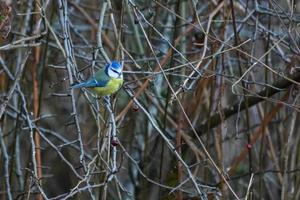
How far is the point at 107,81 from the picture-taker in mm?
2648

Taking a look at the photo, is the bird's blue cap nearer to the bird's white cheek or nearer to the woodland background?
the bird's white cheek

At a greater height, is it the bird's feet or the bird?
the bird

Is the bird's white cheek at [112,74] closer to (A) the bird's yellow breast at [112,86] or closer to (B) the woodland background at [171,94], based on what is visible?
(A) the bird's yellow breast at [112,86]

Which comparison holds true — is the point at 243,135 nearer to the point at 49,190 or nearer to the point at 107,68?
the point at 49,190

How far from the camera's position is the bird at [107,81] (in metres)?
2.60

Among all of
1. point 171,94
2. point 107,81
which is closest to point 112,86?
point 107,81

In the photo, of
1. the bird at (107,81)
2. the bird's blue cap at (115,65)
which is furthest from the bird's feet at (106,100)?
the bird's blue cap at (115,65)

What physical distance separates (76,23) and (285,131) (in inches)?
73.3

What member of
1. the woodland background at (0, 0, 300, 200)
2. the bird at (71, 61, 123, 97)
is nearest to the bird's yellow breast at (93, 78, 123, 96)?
the bird at (71, 61, 123, 97)

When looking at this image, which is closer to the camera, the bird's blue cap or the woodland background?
the bird's blue cap

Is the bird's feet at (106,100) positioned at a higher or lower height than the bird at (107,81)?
lower

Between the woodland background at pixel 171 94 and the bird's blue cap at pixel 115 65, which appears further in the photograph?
the woodland background at pixel 171 94

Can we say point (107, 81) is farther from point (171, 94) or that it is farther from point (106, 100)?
point (171, 94)

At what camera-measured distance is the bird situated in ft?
8.53
